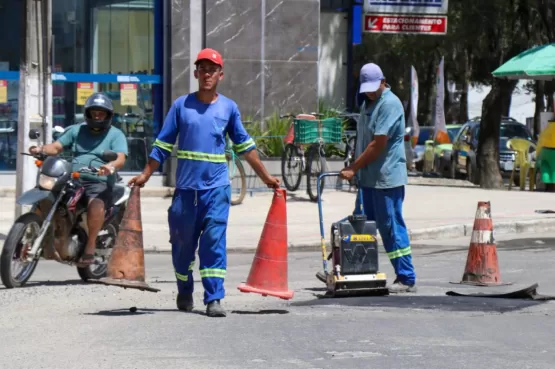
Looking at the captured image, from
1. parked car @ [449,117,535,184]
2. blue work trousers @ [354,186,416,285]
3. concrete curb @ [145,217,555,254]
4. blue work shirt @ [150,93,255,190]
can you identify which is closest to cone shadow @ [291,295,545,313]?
blue work trousers @ [354,186,416,285]

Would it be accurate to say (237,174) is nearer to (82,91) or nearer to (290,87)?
(290,87)

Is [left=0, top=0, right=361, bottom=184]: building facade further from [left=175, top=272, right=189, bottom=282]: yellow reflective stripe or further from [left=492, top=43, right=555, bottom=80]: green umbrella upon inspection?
[left=175, top=272, right=189, bottom=282]: yellow reflective stripe

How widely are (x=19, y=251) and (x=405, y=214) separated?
8.32m

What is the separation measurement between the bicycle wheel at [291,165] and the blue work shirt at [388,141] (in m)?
8.82

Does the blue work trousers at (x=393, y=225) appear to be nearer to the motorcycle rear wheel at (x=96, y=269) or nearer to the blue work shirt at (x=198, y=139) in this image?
the blue work shirt at (x=198, y=139)

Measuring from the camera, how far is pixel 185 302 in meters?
9.32

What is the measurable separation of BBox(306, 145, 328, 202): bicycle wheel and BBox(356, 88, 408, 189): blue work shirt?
8308 millimetres

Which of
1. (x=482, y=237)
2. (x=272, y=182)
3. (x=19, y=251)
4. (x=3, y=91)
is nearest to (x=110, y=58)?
(x=3, y=91)

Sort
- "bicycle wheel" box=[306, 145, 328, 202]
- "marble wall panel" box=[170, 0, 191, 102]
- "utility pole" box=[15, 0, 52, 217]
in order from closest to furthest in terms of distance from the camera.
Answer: "utility pole" box=[15, 0, 52, 217] < "bicycle wheel" box=[306, 145, 328, 202] < "marble wall panel" box=[170, 0, 191, 102]

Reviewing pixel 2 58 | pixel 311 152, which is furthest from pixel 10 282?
pixel 2 58

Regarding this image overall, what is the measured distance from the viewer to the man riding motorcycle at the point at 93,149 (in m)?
11.2

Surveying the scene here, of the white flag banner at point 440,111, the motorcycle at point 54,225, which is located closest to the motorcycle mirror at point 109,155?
the motorcycle at point 54,225

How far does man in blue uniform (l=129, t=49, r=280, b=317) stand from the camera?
8984mm

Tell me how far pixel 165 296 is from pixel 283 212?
146cm
